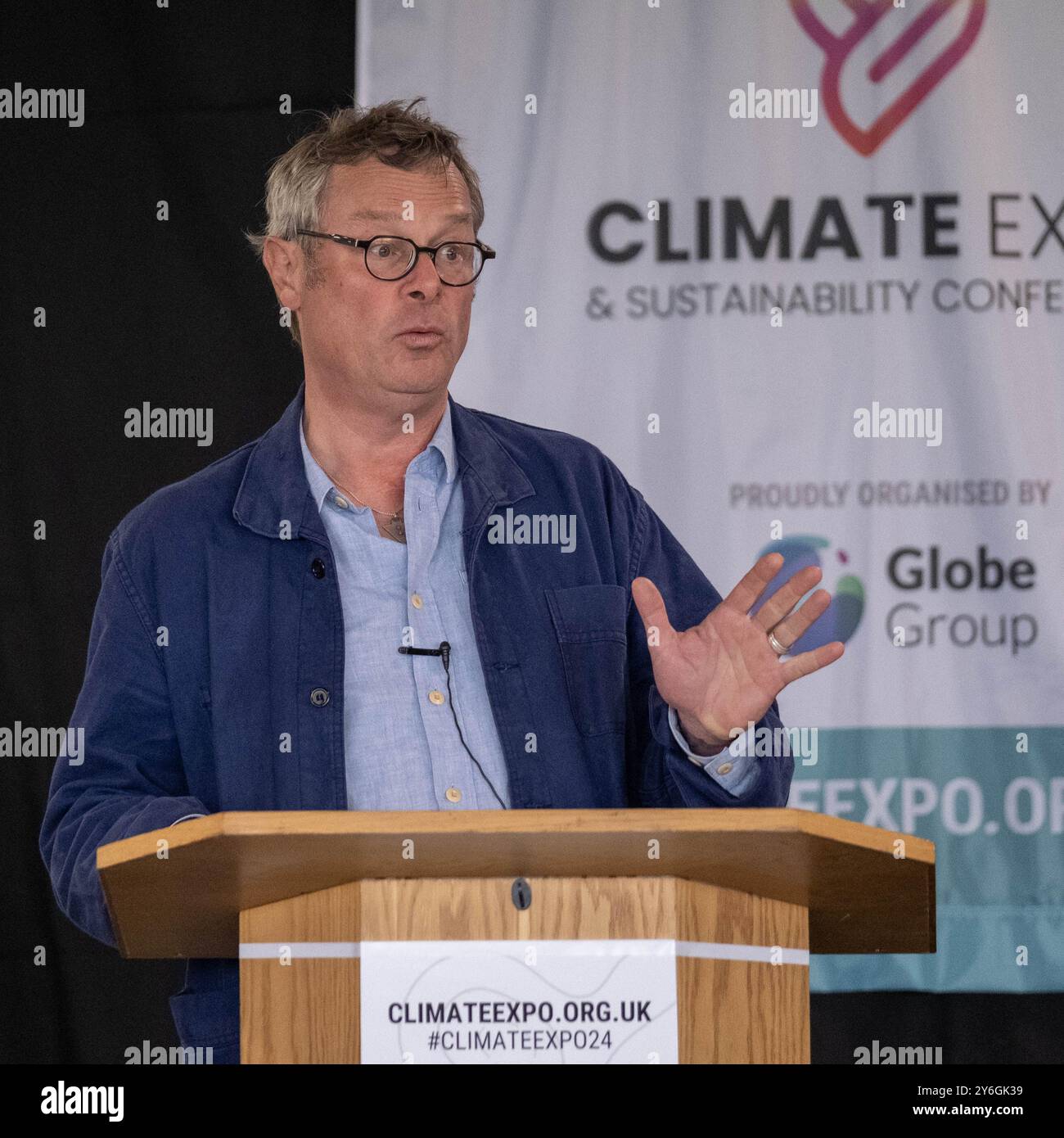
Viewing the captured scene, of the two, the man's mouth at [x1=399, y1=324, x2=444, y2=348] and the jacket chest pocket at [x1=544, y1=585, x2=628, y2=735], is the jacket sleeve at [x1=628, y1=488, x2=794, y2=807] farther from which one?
the man's mouth at [x1=399, y1=324, x2=444, y2=348]

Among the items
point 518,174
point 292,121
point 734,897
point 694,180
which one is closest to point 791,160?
point 694,180

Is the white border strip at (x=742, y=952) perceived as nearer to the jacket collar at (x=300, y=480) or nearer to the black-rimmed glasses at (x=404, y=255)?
the jacket collar at (x=300, y=480)

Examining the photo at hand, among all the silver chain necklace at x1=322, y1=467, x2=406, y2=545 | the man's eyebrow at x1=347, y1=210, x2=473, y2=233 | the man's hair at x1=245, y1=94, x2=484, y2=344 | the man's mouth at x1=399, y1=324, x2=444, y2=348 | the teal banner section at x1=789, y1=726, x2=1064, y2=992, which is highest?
the man's hair at x1=245, y1=94, x2=484, y2=344

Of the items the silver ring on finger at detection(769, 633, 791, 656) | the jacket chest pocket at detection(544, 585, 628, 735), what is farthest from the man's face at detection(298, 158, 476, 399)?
the silver ring on finger at detection(769, 633, 791, 656)

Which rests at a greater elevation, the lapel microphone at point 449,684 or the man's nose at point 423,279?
the man's nose at point 423,279

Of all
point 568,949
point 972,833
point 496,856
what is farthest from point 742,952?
point 972,833

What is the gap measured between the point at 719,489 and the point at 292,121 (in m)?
1.35

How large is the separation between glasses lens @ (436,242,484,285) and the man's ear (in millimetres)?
297

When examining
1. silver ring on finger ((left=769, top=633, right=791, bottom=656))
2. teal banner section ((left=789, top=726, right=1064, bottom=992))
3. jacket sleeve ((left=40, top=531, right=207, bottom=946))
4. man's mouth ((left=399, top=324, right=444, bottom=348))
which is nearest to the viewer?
silver ring on finger ((left=769, top=633, right=791, bottom=656))

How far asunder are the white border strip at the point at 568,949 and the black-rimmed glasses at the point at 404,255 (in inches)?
53.7

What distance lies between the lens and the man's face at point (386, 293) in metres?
2.85

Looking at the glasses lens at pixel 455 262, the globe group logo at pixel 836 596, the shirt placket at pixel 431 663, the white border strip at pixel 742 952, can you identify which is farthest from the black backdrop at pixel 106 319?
the white border strip at pixel 742 952

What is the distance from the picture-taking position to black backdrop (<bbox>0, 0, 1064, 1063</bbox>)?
147 inches

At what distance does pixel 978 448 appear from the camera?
12.0ft
